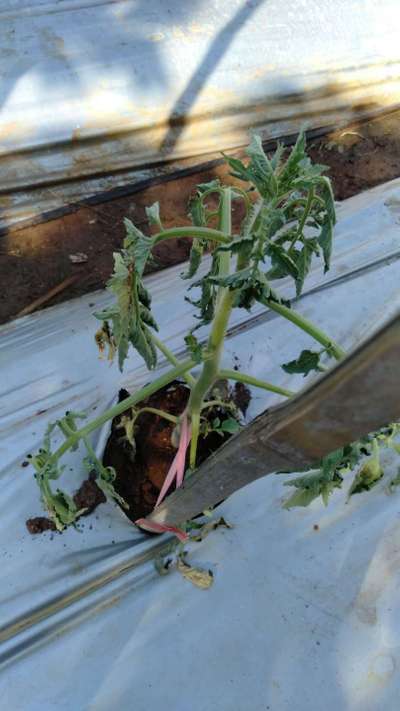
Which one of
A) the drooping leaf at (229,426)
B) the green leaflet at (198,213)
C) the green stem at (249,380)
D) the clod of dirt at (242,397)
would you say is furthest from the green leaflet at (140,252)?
the clod of dirt at (242,397)

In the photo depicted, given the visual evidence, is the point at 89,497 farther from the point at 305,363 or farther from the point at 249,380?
the point at 305,363

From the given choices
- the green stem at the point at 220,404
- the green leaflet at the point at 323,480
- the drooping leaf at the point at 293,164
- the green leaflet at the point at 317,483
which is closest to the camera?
the drooping leaf at the point at 293,164

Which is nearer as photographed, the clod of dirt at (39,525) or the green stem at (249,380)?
the green stem at (249,380)

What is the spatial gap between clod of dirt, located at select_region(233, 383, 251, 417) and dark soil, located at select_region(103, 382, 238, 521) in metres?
0.13

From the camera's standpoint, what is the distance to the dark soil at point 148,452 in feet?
5.16

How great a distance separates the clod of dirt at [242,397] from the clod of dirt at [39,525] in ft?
2.03

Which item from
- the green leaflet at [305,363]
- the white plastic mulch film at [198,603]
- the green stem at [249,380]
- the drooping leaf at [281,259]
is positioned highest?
the drooping leaf at [281,259]

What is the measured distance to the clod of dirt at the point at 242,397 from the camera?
1751mm

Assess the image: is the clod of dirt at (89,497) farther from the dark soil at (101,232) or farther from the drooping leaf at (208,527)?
the dark soil at (101,232)

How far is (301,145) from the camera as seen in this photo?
0.94m

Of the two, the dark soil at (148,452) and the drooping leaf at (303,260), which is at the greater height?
the drooping leaf at (303,260)

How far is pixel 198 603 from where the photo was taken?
1478 millimetres

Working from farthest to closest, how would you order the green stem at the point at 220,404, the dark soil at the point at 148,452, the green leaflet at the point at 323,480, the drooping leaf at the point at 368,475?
the dark soil at the point at 148,452, the green stem at the point at 220,404, the drooping leaf at the point at 368,475, the green leaflet at the point at 323,480

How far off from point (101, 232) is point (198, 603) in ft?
5.08
